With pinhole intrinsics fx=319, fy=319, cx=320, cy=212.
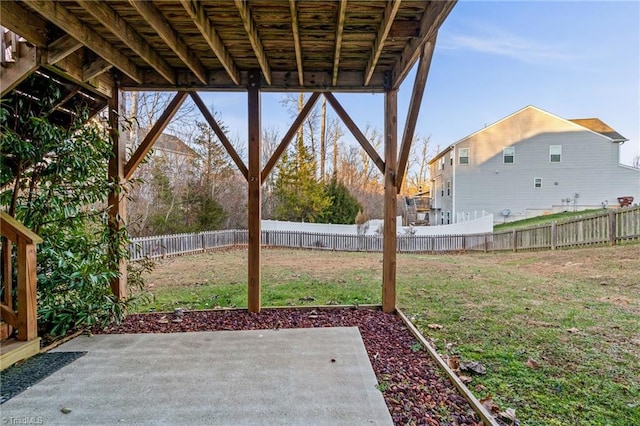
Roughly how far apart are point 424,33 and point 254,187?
7.80 ft

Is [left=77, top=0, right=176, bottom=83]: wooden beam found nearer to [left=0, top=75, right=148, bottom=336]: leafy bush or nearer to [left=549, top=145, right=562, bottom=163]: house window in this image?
[left=0, top=75, right=148, bottom=336]: leafy bush

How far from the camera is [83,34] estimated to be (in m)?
2.68

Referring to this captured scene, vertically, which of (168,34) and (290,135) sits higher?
(168,34)

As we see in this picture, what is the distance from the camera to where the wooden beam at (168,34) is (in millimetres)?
2332

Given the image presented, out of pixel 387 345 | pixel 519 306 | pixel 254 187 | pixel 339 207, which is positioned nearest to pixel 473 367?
pixel 387 345

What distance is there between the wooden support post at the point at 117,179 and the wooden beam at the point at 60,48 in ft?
3.15

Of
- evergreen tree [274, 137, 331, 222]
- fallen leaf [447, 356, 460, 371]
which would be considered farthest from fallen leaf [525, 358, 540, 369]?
evergreen tree [274, 137, 331, 222]

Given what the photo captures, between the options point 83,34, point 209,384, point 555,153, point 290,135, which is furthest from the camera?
point 555,153

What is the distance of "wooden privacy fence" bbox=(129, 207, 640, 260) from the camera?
25.3 feet

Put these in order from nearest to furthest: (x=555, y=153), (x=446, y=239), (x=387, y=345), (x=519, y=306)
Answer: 1. (x=387, y=345)
2. (x=519, y=306)
3. (x=446, y=239)
4. (x=555, y=153)

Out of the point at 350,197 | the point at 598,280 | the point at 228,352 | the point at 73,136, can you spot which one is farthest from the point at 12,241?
the point at 350,197

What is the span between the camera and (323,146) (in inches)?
591

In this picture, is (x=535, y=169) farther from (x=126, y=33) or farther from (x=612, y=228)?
(x=126, y=33)

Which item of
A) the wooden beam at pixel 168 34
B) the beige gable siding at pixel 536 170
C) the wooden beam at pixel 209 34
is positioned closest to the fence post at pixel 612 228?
the beige gable siding at pixel 536 170
